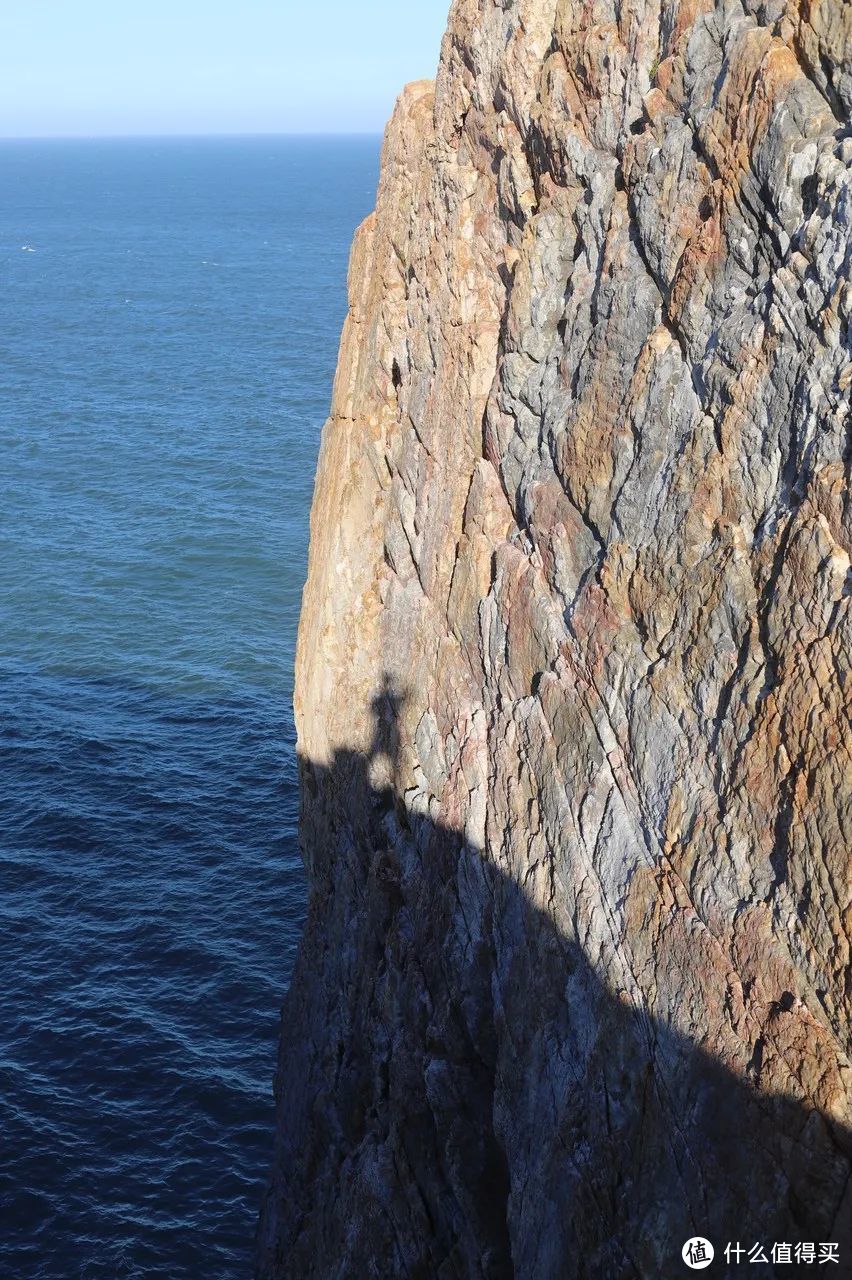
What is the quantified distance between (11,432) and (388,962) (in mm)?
93642

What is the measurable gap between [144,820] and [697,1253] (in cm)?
4378

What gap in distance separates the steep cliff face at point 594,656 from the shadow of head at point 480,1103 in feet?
0.24

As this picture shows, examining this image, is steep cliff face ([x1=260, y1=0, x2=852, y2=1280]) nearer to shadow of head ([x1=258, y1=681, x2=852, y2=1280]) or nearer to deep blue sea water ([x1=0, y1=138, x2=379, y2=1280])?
shadow of head ([x1=258, y1=681, x2=852, y2=1280])

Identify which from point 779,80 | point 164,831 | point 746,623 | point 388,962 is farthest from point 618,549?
point 164,831

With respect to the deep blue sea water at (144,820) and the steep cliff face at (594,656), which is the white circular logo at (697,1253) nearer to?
the steep cliff face at (594,656)

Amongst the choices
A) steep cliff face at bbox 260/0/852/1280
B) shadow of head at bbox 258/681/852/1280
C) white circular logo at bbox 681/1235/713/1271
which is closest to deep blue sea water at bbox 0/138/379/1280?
shadow of head at bbox 258/681/852/1280

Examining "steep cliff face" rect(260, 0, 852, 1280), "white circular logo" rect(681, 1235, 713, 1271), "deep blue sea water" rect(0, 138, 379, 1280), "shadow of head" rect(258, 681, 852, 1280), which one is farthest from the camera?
"deep blue sea water" rect(0, 138, 379, 1280)

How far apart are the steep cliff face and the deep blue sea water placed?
1076 centimetres

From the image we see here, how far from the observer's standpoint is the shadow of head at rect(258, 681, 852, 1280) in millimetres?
16328

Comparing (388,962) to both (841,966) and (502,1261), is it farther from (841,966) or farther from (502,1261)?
(841,966)

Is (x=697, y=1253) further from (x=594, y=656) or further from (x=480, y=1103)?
(x=480, y=1103)

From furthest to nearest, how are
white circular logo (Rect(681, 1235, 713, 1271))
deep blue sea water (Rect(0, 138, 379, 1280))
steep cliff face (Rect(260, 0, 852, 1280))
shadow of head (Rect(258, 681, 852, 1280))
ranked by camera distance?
deep blue sea water (Rect(0, 138, 379, 1280)) → white circular logo (Rect(681, 1235, 713, 1271)) → shadow of head (Rect(258, 681, 852, 1280)) → steep cliff face (Rect(260, 0, 852, 1280))

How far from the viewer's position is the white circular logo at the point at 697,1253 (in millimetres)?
16469

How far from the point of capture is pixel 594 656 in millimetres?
20078
